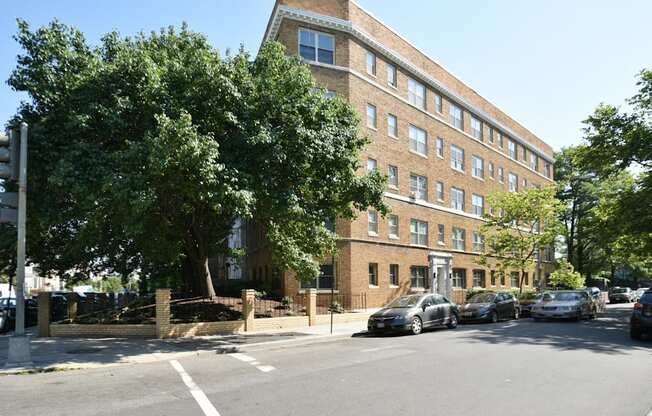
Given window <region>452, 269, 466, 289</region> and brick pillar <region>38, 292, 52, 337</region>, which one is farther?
window <region>452, 269, 466, 289</region>

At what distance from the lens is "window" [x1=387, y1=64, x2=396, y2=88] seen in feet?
103

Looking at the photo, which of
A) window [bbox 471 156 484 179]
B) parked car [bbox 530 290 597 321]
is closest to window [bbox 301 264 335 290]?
parked car [bbox 530 290 597 321]

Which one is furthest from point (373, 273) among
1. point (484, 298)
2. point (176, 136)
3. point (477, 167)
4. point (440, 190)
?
point (176, 136)

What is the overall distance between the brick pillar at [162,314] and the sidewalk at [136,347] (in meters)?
0.49

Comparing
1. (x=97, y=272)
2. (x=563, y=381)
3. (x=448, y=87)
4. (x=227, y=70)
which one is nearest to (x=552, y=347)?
(x=563, y=381)

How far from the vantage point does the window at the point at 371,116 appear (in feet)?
96.0

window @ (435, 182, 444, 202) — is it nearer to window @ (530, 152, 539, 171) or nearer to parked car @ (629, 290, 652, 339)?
window @ (530, 152, 539, 171)

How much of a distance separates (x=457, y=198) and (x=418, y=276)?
8614mm

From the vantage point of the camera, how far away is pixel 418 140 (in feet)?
111

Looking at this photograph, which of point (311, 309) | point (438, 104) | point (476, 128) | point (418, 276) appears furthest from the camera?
point (476, 128)

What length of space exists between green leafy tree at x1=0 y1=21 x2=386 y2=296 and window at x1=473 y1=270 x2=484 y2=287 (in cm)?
2383

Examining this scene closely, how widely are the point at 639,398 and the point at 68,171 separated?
12.5 meters

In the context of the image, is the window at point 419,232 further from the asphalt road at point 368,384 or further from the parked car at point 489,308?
the asphalt road at point 368,384

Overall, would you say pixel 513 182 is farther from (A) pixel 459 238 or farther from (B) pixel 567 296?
(B) pixel 567 296
